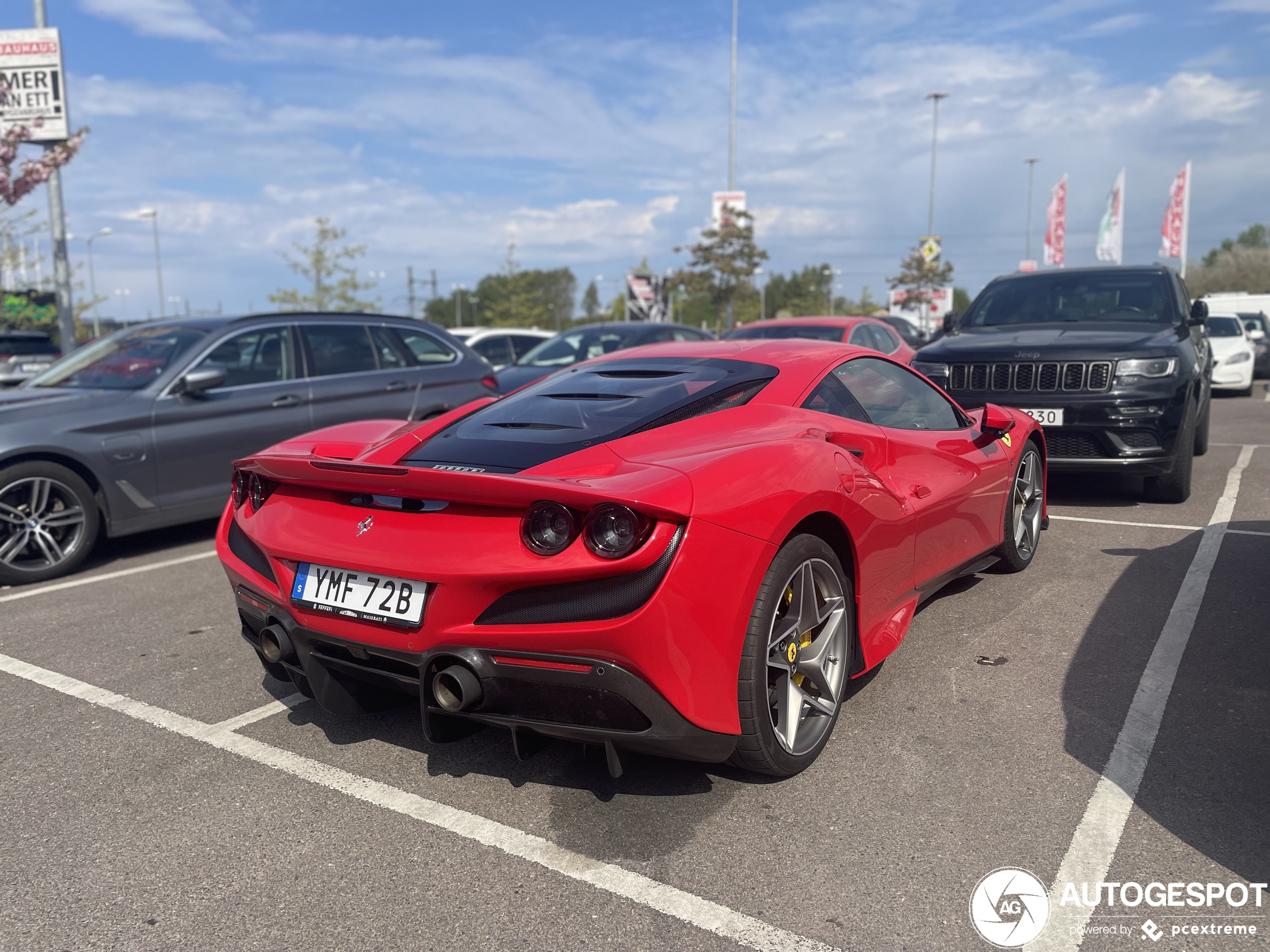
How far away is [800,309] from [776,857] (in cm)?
7756

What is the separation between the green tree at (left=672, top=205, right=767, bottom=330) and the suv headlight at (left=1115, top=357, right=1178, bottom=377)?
2632 cm

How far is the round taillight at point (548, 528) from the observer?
2.42 metres

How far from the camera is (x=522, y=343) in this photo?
17.4 m

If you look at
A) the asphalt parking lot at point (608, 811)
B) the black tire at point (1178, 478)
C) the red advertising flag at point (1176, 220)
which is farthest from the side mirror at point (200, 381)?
the red advertising flag at point (1176, 220)

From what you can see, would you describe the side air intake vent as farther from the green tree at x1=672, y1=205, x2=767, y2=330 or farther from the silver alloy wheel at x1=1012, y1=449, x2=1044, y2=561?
the green tree at x1=672, y1=205, x2=767, y2=330

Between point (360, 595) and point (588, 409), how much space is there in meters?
1.09

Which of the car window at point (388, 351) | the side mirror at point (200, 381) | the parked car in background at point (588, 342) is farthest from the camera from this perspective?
the parked car in background at point (588, 342)

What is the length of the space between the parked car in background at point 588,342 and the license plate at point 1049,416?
5.78 meters

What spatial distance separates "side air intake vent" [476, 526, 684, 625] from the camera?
2367mm

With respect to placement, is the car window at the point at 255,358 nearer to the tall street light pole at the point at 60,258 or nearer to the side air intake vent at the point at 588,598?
the side air intake vent at the point at 588,598

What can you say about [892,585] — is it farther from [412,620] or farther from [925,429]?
[412,620]

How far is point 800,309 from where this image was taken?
77.6m

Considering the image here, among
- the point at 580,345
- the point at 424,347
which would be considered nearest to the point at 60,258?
the point at 580,345

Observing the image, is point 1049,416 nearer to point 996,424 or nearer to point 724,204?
point 996,424
